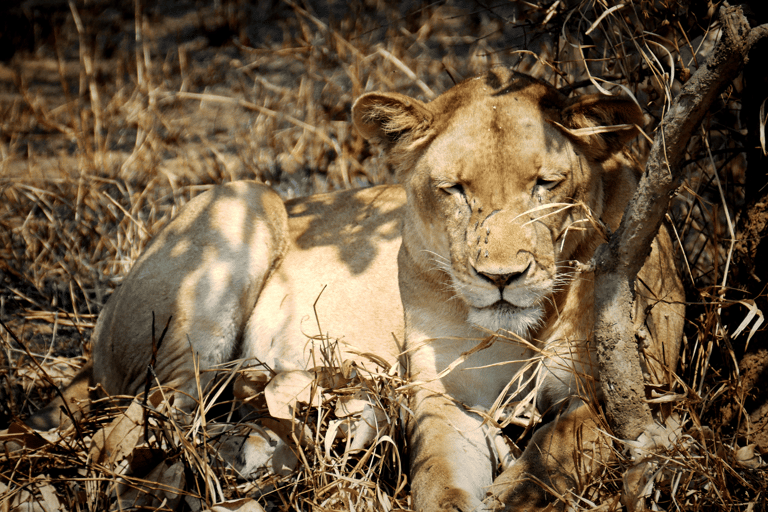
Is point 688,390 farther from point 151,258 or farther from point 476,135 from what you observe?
point 151,258

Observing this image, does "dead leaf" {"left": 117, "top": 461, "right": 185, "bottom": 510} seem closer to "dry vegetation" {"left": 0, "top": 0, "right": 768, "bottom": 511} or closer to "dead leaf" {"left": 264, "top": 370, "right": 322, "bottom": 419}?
"dry vegetation" {"left": 0, "top": 0, "right": 768, "bottom": 511}

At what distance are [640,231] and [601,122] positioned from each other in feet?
1.80

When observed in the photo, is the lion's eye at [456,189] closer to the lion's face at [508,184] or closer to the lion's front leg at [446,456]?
the lion's face at [508,184]

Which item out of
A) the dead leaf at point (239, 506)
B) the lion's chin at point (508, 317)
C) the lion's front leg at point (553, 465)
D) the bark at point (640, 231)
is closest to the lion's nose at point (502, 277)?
the lion's chin at point (508, 317)

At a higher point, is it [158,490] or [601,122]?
[601,122]

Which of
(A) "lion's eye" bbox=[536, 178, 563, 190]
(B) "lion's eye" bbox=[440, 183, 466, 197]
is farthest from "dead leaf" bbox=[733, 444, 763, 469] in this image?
(B) "lion's eye" bbox=[440, 183, 466, 197]

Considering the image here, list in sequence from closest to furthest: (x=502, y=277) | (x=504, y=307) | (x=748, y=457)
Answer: (x=748, y=457) < (x=502, y=277) < (x=504, y=307)

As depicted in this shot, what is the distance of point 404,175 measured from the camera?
8.86 ft

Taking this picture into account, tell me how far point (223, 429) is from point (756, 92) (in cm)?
232

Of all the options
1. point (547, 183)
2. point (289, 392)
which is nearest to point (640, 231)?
point (547, 183)

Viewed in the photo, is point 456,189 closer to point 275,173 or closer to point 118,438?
point 118,438

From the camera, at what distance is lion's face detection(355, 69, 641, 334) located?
2.17 metres

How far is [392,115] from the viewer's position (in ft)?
8.42

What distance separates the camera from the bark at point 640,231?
69.1 inches
